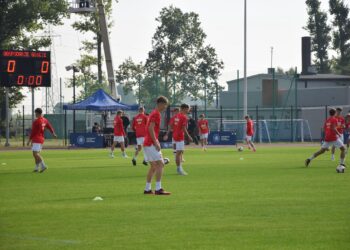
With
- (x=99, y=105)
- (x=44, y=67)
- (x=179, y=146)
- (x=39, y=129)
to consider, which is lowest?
(x=179, y=146)

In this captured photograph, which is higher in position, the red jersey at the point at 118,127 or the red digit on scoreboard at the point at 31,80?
the red digit on scoreboard at the point at 31,80

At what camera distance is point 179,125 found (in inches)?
1085

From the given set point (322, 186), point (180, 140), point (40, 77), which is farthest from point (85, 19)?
point (322, 186)

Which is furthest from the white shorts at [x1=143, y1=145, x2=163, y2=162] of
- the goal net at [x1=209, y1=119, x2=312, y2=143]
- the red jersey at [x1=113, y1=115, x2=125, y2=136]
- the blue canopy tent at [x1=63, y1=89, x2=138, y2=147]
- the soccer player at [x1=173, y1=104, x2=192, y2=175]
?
the goal net at [x1=209, y1=119, x2=312, y2=143]

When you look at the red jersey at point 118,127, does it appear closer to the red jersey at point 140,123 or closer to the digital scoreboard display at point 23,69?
the red jersey at point 140,123

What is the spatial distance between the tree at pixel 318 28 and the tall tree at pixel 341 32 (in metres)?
1.29

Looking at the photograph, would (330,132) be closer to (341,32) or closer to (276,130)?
(276,130)

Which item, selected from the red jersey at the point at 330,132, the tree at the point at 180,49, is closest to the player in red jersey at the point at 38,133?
the red jersey at the point at 330,132

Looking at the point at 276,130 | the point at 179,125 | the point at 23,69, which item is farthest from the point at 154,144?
the point at 276,130

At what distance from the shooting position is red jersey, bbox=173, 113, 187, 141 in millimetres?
27314

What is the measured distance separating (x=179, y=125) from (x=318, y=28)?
8587cm

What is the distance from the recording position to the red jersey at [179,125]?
27.3 meters

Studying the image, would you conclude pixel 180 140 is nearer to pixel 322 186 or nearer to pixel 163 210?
pixel 322 186

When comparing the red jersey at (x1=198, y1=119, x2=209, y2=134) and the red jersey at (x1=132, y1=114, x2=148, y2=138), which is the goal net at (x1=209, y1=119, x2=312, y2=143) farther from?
the red jersey at (x1=132, y1=114, x2=148, y2=138)
